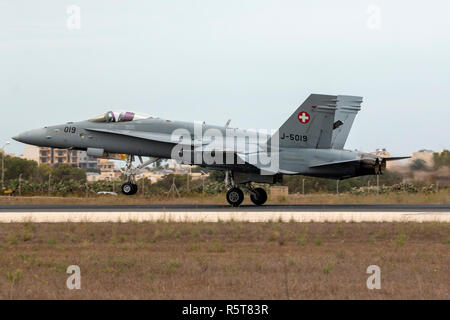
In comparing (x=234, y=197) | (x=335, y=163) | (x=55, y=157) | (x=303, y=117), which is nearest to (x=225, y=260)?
(x=335, y=163)

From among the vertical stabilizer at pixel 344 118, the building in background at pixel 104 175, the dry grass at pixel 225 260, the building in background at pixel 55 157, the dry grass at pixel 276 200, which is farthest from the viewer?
the building in background at pixel 55 157

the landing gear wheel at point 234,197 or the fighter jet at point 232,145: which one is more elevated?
the fighter jet at point 232,145

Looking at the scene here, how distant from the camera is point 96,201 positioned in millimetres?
33031

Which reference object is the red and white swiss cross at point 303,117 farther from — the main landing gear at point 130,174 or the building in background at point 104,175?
the building in background at point 104,175

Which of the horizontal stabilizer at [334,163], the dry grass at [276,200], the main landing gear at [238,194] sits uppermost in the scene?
the horizontal stabilizer at [334,163]

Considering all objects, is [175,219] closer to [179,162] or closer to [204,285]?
[179,162]

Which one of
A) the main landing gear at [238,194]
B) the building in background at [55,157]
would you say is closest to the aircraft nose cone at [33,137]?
the main landing gear at [238,194]

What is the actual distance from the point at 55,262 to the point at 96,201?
18944 mm

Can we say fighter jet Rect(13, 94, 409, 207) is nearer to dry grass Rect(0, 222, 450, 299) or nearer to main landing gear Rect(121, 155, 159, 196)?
main landing gear Rect(121, 155, 159, 196)

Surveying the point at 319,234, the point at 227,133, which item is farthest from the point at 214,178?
the point at 319,234

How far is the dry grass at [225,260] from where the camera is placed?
11398 millimetres

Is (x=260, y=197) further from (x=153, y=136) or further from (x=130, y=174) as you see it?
(x=130, y=174)

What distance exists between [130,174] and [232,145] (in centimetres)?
460

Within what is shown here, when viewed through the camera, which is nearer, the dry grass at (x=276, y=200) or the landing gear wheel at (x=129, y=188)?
Result: the landing gear wheel at (x=129, y=188)
